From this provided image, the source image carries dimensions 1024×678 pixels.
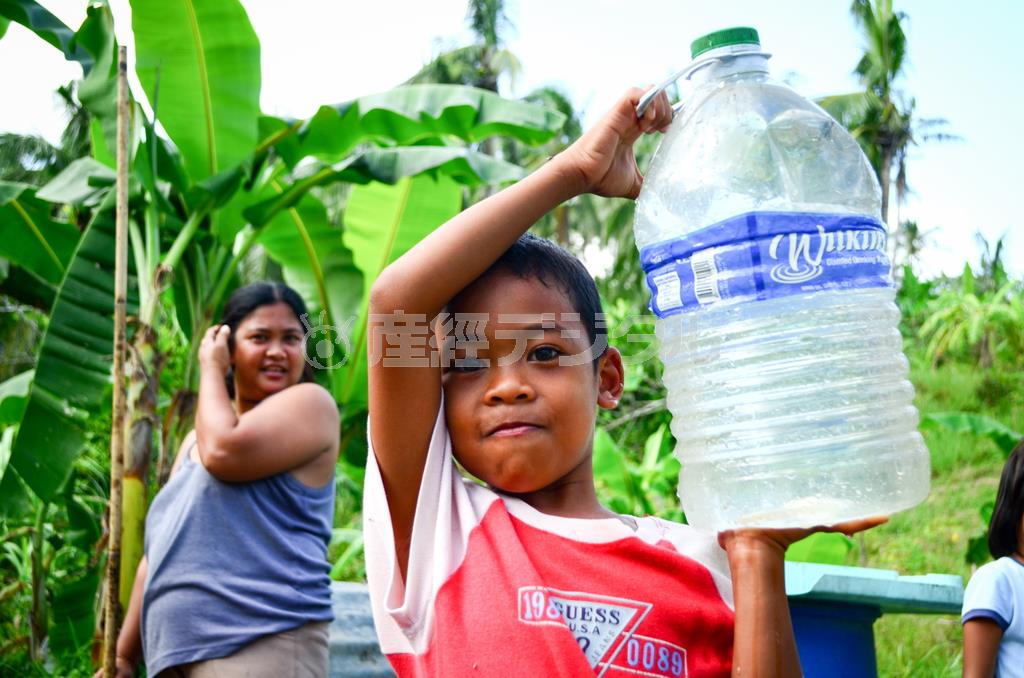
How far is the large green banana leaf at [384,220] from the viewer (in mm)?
5535

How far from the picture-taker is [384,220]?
18.3 ft

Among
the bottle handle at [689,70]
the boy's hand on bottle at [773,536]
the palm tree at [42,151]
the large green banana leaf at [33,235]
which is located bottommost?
the boy's hand on bottle at [773,536]

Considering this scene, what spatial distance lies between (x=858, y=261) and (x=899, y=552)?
6446mm

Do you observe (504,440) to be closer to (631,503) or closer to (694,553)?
(694,553)

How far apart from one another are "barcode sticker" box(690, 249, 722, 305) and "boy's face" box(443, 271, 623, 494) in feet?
0.81

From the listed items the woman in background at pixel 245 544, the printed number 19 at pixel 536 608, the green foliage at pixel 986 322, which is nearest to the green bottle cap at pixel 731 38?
the printed number 19 at pixel 536 608

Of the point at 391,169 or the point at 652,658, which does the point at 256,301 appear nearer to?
the point at 391,169

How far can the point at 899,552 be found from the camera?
7.05 meters

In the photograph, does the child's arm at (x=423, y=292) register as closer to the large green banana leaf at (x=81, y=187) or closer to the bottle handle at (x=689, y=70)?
the bottle handle at (x=689, y=70)

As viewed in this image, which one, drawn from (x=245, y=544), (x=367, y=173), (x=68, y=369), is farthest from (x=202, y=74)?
(x=245, y=544)

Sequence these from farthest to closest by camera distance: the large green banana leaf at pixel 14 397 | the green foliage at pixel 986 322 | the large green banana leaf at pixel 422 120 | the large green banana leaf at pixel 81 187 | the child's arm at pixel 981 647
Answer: the green foliage at pixel 986 322, the large green banana leaf at pixel 422 120, the large green banana leaf at pixel 14 397, the large green banana leaf at pixel 81 187, the child's arm at pixel 981 647

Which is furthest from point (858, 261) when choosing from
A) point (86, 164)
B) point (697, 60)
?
point (86, 164)

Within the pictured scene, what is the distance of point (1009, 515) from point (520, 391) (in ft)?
6.87

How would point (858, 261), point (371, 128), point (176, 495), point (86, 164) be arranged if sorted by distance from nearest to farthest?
point (858, 261)
point (176, 495)
point (86, 164)
point (371, 128)
